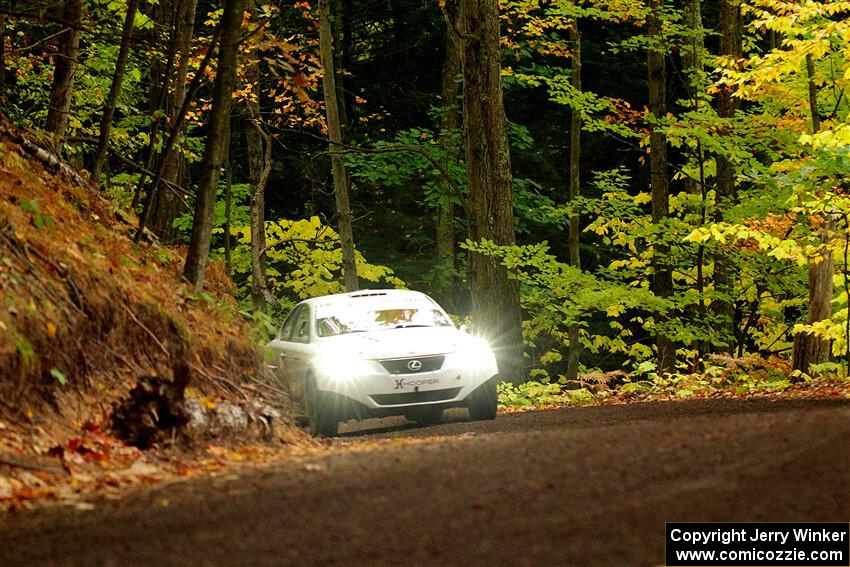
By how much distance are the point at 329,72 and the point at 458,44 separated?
17.5 feet

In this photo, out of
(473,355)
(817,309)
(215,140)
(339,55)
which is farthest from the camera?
(339,55)

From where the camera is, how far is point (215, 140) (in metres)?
11.7

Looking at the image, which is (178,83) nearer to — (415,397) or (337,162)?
(337,162)

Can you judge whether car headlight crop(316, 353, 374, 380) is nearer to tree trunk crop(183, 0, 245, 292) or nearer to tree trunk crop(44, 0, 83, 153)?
tree trunk crop(183, 0, 245, 292)

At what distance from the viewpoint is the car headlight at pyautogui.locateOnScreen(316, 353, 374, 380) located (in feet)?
39.4

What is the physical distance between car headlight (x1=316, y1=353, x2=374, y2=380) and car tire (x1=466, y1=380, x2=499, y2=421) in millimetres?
1452

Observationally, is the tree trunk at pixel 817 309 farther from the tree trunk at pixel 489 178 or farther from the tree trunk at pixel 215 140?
the tree trunk at pixel 215 140

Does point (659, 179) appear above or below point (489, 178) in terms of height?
above

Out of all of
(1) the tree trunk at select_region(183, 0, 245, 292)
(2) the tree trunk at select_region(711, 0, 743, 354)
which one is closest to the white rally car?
(1) the tree trunk at select_region(183, 0, 245, 292)

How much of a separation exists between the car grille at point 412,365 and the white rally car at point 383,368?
0.04 feet

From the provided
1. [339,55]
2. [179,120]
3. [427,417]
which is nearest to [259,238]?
[339,55]

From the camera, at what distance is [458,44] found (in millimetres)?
27281

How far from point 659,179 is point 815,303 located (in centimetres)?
671

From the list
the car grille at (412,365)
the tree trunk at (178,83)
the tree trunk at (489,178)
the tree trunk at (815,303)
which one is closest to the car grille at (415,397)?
the car grille at (412,365)
